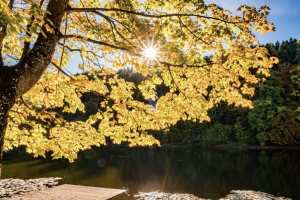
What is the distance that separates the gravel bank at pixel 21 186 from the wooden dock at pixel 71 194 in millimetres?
3105

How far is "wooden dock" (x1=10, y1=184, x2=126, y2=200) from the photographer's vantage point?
10156 millimetres

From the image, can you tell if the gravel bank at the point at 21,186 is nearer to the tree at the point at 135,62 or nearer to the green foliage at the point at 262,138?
the tree at the point at 135,62

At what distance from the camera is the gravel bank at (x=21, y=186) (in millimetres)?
13205

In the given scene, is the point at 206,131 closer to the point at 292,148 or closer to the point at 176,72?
the point at 292,148

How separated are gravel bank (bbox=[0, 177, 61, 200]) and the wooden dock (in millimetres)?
3105

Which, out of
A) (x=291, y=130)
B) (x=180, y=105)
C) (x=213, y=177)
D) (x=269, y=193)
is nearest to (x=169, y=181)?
(x=213, y=177)

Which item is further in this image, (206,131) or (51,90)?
(206,131)

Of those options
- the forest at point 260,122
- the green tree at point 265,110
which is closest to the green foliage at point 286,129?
the forest at point 260,122

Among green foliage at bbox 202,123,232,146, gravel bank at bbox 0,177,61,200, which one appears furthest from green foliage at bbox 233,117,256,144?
gravel bank at bbox 0,177,61,200

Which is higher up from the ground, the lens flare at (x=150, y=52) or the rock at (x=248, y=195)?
the lens flare at (x=150, y=52)

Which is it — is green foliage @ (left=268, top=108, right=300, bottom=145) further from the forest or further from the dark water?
the dark water

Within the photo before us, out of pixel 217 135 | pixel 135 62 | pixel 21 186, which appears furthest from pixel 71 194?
pixel 217 135

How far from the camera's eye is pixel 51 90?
5.84 metres

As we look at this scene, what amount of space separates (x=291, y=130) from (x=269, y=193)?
85.1 ft
